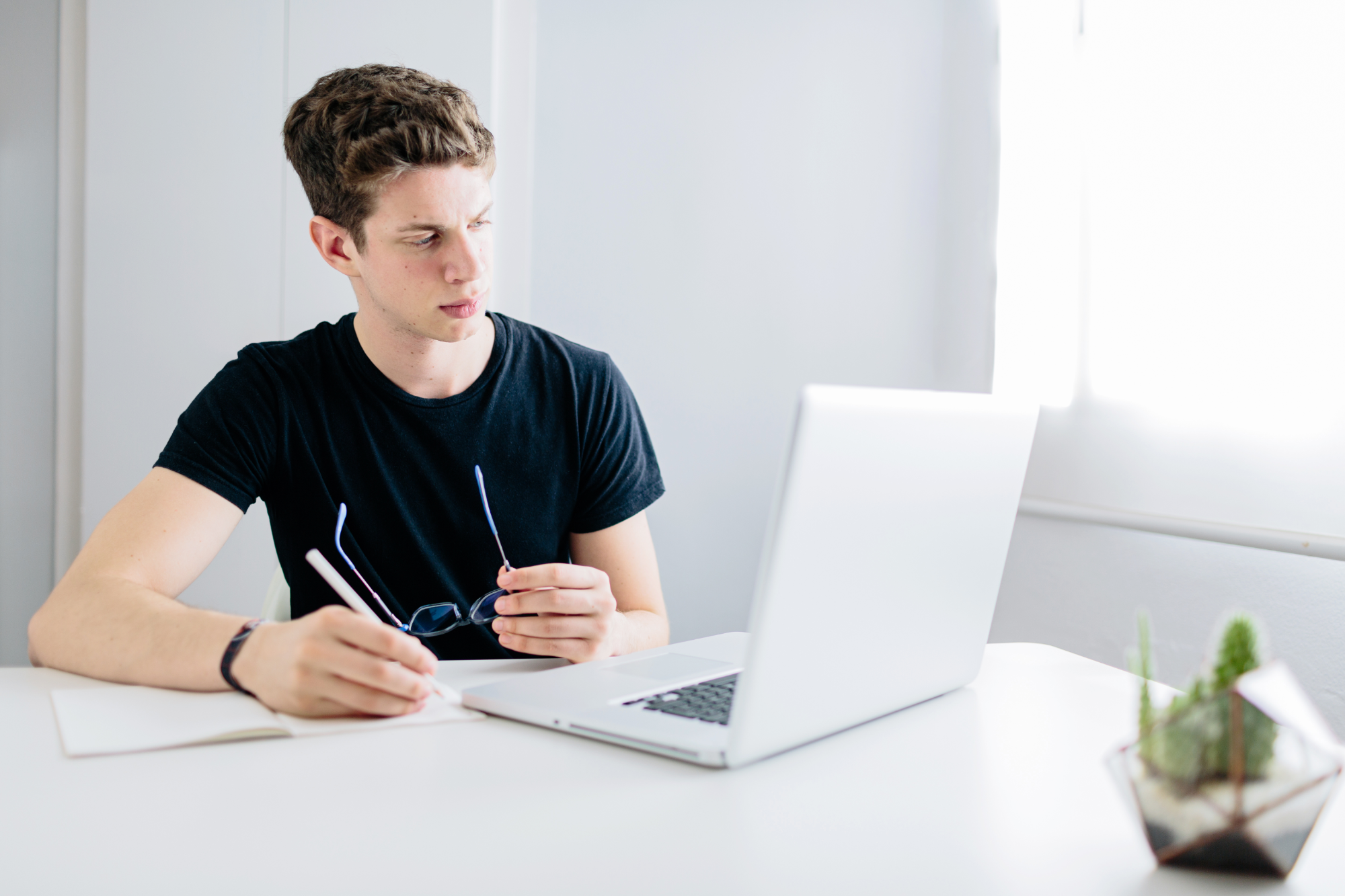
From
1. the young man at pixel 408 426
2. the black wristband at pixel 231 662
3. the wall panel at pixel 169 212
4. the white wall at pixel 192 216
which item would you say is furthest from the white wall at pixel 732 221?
the black wristband at pixel 231 662

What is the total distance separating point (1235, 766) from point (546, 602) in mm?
626

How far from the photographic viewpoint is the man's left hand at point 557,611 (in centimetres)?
96

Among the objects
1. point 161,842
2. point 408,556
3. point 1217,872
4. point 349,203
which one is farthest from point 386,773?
point 349,203

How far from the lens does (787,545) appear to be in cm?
62

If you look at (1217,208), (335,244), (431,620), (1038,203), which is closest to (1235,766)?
(431,620)

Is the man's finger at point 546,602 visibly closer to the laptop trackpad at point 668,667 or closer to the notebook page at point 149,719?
the laptop trackpad at point 668,667

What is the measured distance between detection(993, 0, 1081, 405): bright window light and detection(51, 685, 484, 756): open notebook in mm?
1574

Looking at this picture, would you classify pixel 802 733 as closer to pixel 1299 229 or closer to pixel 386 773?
pixel 386 773

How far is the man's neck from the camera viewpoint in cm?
141

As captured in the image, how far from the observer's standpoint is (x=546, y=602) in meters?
0.96

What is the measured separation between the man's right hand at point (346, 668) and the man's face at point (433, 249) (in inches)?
23.6

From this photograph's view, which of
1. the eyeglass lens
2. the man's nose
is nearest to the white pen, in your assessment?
the eyeglass lens

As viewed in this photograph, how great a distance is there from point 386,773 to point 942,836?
0.38 meters

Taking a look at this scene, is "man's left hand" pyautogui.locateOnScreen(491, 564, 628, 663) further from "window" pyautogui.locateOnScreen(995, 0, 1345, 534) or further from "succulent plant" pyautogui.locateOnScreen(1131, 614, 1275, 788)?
"window" pyautogui.locateOnScreen(995, 0, 1345, 534)
